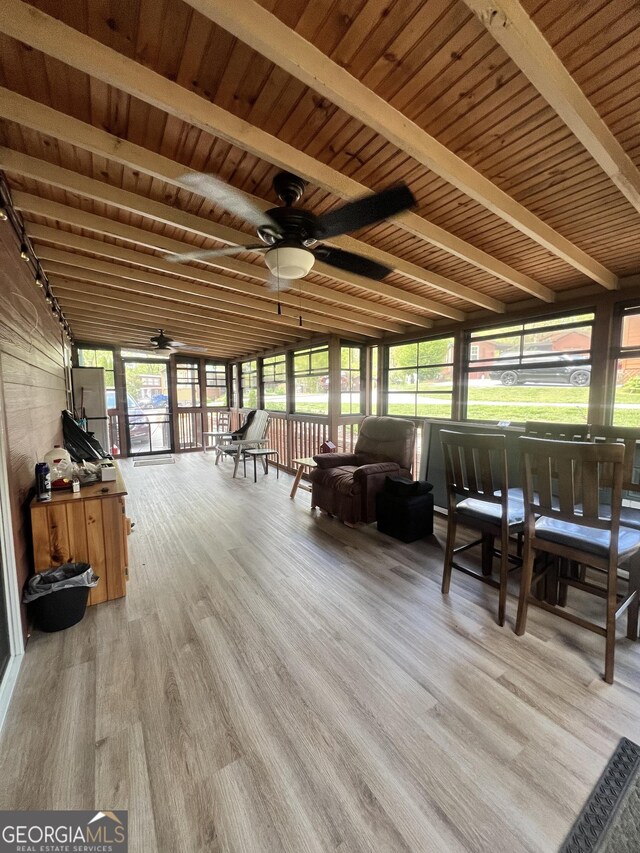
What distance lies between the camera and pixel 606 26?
42.2 inches

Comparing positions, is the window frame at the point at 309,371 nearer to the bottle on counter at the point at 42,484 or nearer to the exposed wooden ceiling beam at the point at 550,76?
the bottle on counter at the point at 42,484

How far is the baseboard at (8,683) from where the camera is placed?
1488mm

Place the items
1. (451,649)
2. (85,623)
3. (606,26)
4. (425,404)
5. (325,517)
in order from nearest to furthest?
(606,26), (451,649), (85,623), (325,517), (425,404)

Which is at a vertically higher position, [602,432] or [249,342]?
[249,342]

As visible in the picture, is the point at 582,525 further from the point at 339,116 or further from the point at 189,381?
the point at 189,381

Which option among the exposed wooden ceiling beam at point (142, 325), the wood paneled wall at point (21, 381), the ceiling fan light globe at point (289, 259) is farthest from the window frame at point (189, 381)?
the ceiling fan light globe at point (289, 259)

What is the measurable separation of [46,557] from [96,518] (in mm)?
349

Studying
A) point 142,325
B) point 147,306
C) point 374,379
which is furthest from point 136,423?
point 374,379

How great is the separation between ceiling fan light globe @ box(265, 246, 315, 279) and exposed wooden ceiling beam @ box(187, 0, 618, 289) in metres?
0.63

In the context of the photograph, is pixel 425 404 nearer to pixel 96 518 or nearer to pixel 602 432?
pixel 602 432

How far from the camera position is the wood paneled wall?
188cm

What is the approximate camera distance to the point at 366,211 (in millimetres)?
1501

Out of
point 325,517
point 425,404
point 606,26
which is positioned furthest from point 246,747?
point 425,404

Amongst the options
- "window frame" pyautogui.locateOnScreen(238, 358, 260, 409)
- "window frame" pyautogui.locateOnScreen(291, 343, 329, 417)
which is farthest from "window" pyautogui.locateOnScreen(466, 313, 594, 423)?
"window frame" pyautogui.locateOnScreen(238, 358, 260, 409)
